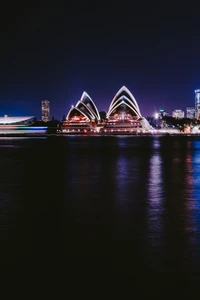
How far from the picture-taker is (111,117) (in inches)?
4513

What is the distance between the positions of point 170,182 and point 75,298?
8.82m

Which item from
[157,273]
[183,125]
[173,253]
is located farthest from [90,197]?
[183,125]

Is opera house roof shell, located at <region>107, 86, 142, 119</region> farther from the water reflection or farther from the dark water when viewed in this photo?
the dark water

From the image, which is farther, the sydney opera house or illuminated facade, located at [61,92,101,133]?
illuminated facade, located at [61,92,101,133]

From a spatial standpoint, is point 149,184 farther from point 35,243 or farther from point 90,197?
point 35,243

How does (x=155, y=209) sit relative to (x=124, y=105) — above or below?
below

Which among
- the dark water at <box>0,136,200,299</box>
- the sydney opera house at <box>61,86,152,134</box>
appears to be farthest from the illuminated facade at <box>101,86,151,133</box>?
the dark water at <box>0,136,200,299</box>

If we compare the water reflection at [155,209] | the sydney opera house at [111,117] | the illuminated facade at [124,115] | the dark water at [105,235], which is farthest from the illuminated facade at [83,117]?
the dark water at [105,235]

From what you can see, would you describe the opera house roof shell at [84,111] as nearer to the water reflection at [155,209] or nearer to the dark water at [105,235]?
the water reflection at [155,209]

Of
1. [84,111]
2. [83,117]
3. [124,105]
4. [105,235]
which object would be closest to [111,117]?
[124,105]

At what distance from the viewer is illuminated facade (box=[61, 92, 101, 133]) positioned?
350 ft

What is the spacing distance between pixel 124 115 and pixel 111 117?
3956 mm

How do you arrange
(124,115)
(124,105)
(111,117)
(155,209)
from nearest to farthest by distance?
1. (155,209)
2. (124,105)
3. (124,115)
4. (111,117)

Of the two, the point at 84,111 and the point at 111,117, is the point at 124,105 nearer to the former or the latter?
the point at 111,117
